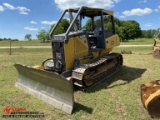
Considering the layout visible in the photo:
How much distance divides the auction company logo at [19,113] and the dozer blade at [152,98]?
2.55 meters

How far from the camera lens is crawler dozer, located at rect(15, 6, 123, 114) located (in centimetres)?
576

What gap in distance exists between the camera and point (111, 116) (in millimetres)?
4984

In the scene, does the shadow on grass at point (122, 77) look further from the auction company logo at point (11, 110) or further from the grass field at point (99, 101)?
the auction company logo at point (11, 110)

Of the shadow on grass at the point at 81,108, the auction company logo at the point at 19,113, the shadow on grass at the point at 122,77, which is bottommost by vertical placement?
the auction company logo at the point at 19,113

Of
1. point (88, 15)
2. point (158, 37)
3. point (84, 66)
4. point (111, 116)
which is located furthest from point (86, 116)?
point (88, 15)

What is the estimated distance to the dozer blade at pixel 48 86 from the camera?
5.35m

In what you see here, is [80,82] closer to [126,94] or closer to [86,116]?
[126,94]

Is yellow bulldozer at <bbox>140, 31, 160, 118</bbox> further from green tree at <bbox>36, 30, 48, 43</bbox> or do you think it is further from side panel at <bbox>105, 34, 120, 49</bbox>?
green tree at <bbox>36, 30, 48, 43</bbox>

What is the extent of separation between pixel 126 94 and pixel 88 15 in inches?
152

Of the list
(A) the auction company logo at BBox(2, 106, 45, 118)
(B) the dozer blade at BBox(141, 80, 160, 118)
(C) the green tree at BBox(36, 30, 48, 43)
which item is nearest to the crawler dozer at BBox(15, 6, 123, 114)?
(A) the auction company logo at BBox(2, 106, 45, 118)

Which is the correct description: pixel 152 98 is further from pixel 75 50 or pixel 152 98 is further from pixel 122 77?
pixel 122 77

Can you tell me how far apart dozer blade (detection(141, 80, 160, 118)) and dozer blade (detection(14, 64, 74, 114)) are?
196 centimetres

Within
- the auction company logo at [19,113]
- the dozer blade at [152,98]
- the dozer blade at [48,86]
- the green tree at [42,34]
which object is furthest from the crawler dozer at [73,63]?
the green tree at [42,34]

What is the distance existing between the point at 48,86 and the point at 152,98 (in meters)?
3.50
